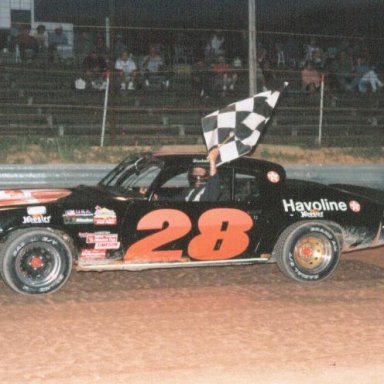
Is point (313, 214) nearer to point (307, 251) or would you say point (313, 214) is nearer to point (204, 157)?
point (307, 251)

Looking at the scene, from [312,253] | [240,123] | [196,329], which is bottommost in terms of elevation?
[196,329]

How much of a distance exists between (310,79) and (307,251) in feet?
33.1

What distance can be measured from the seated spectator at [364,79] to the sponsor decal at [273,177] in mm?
11610

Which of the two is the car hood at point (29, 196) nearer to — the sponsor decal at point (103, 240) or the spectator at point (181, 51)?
the sponsor decal at point (103, 240)

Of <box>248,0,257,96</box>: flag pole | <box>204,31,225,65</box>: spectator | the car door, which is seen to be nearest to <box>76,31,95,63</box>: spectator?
<box>204,31,225,65</box>: spectator

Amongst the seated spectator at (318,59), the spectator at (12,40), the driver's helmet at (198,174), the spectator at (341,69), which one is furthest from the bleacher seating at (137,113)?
the driver's helmet at (198,174)

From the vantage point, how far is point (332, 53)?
66.3 feet

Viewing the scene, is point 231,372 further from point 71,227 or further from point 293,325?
point 71,227

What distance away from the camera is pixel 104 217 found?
282 inches

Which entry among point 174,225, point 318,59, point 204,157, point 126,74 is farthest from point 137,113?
point 174,225

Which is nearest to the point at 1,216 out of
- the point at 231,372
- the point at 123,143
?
the point at 231,372

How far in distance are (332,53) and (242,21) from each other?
9.15 metres

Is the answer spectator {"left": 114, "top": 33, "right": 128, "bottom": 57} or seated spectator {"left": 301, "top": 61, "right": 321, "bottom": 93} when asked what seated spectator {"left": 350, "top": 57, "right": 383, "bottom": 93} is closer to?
seated spectator {"left": 301, "top": 61, "right": 321, "bottom": 93}

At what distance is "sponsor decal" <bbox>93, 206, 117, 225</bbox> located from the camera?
714cm
